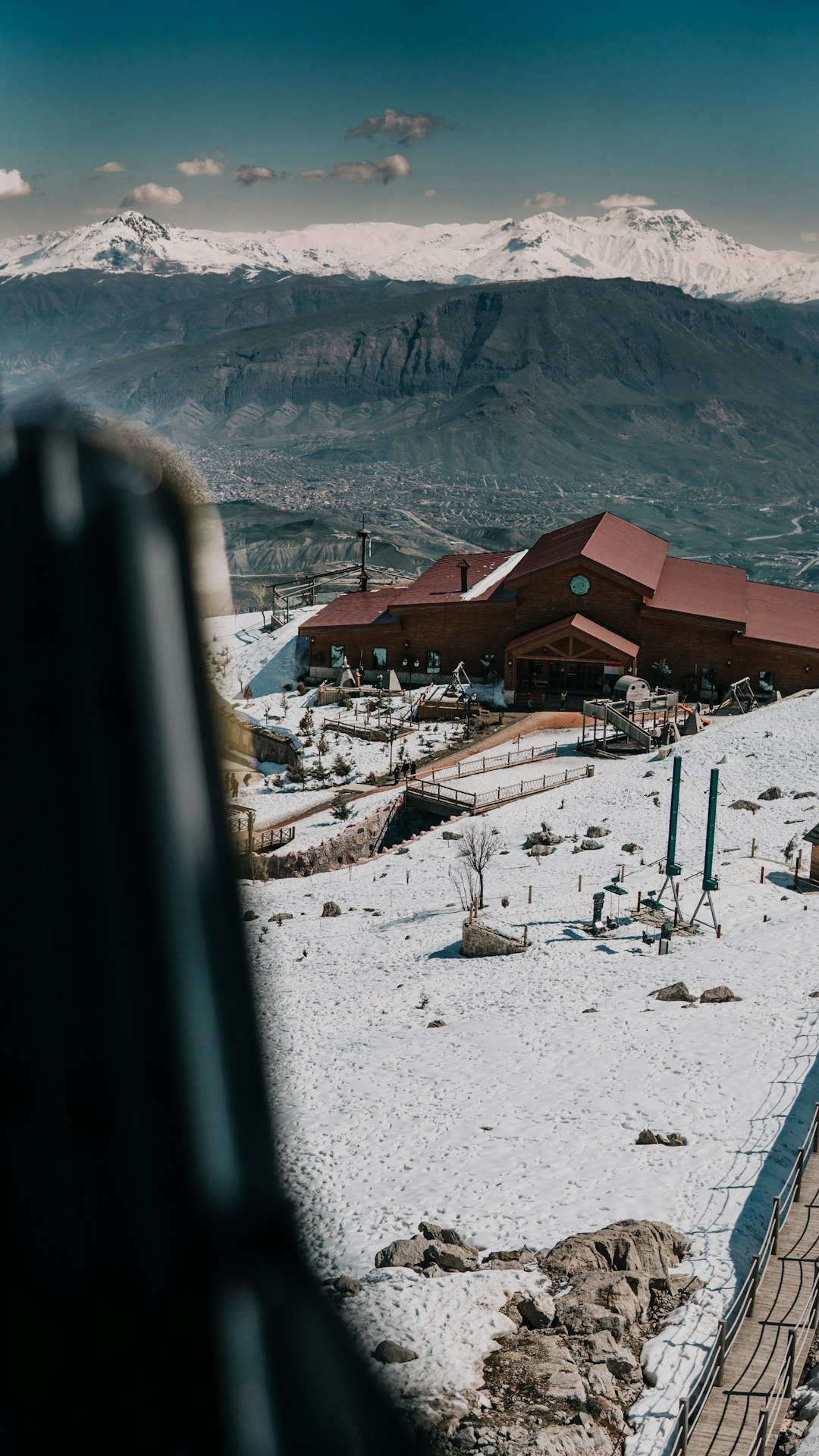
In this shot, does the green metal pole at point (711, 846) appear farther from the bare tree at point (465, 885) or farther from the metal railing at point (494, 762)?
the metal railing at point (494, 762)

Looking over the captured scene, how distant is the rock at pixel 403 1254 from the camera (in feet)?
45.7

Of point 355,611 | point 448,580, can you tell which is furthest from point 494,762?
point 448,580

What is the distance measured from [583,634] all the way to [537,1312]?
37173 millimetres

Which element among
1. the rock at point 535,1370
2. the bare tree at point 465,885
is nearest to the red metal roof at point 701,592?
the bare tree at point 465,885

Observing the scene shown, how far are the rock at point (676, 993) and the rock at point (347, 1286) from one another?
37.1 feet

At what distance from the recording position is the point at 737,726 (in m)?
41.9

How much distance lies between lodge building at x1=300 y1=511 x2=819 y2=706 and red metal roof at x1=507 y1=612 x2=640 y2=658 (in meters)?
0.07

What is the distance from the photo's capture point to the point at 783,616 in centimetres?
5228

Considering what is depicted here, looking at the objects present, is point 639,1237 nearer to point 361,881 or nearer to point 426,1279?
point 426,1279

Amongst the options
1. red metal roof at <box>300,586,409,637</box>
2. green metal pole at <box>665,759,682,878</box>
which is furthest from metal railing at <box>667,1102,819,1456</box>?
red metal roof at <box>300,586,409,637</box>

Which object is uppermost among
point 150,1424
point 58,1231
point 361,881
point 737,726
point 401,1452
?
point 58,1231

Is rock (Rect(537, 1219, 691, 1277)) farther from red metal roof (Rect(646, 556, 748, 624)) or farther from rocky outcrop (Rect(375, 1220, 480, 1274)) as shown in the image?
red metal roof (Rect(646, 556, 748, 624))

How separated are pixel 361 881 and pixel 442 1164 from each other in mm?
17614

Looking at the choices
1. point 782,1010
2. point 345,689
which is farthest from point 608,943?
point 345,689
